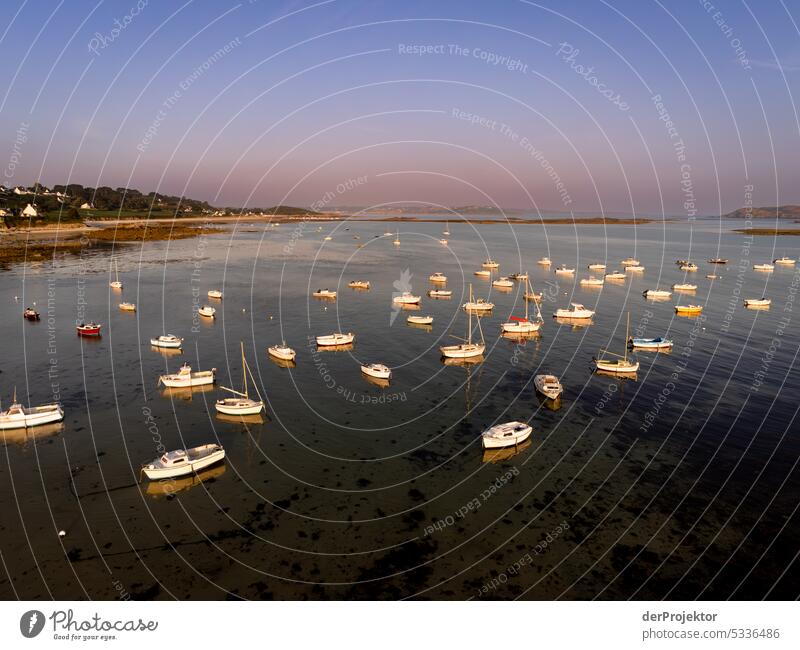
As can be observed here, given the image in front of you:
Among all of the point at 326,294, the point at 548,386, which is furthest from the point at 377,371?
the point at 326,294

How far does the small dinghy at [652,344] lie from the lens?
7012cm

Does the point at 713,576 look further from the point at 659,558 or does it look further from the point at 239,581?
the point at 239,581

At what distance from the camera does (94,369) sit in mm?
56156

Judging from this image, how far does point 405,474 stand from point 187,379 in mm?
30363

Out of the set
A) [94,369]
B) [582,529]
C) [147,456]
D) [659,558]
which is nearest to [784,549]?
[659,558]

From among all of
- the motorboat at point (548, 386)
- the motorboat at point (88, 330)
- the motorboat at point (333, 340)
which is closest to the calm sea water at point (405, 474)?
the motorboat at point (548, 386)

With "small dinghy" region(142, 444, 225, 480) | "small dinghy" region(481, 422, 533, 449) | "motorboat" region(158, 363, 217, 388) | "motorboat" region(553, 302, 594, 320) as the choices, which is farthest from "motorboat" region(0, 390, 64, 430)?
"motorboat" region(553, 302, 594, 320)

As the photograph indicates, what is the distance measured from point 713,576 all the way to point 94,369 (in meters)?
66.5

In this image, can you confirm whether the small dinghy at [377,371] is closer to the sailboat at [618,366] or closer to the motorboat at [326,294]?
the sailboat at [618,366]

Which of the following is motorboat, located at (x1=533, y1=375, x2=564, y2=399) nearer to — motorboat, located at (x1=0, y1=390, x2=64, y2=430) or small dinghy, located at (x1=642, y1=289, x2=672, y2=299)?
motorboat, located at (x1=0, y1=390, x2=64, y2=430)

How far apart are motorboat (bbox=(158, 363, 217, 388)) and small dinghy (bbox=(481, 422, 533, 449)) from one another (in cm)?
3378

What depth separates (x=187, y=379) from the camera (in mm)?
51719

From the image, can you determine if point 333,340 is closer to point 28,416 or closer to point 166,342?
point 166,342

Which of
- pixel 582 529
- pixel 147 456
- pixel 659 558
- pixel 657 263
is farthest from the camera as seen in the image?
A: pixel 657 263
